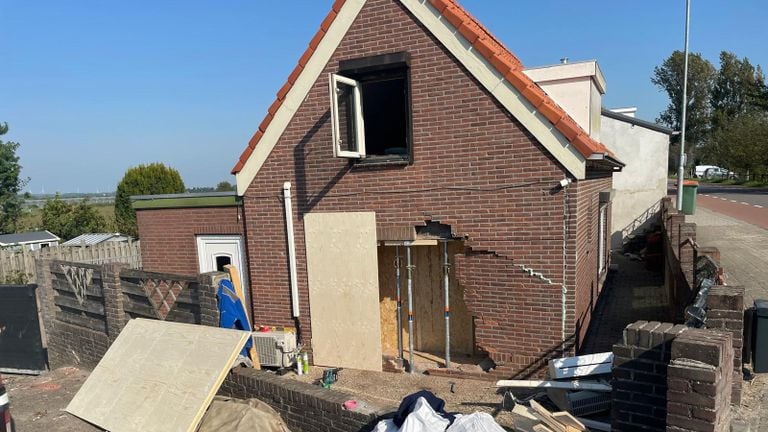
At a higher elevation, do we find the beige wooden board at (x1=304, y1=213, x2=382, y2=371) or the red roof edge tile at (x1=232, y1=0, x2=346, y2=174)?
the red roof edge tile at (x1=232, y1=0, x2=346, y2=174)

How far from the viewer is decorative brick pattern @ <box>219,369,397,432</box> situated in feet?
17.2

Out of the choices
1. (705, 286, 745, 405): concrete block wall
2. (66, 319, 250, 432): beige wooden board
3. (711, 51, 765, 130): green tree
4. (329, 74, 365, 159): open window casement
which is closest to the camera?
(705, 286, 745, 405): concrete block wall

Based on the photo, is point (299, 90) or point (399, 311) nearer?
point (299, 90)

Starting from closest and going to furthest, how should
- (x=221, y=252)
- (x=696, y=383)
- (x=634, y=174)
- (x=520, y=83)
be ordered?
(x=696, y=383) < (x=520, y=83) < (x=221, y=252) < (x=634, y=174)

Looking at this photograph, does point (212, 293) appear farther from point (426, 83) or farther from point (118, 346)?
point (426, 83)

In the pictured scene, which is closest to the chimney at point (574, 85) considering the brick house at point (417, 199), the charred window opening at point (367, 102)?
the brick house at point (417, 199)

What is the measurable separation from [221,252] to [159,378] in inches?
138

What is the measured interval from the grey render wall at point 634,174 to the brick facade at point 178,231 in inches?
603

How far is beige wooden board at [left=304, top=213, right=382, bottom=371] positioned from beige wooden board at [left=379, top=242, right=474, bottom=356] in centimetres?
64

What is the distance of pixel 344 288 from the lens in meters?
7.86

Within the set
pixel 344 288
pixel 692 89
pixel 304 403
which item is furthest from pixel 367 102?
pixel 692 89

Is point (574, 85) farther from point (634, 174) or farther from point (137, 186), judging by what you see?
point (137, 186)

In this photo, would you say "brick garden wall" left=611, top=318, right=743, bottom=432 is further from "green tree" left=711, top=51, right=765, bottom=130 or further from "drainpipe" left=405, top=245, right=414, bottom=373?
"green tree" left=711, top=51, right=765, bottom=130

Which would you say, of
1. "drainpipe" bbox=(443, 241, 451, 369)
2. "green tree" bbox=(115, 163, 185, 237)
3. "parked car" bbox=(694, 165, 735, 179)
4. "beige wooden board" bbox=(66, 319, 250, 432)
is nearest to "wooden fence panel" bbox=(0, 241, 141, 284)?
"beige wooden board" bbox=(66, 319, 250, 432)
